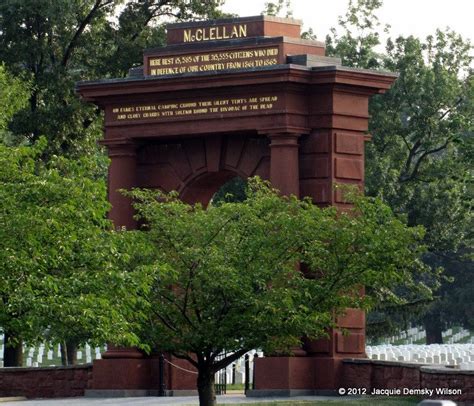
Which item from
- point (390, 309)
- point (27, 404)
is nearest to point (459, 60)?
point (390, 309)

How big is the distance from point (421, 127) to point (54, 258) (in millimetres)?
23123

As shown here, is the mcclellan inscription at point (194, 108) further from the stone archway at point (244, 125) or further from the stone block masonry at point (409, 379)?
the stone block masonry at point (409, 379)

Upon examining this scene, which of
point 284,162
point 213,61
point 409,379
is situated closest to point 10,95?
point 213,61

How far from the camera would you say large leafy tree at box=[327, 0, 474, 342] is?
159 feet

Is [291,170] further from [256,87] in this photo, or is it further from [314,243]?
[314,243]

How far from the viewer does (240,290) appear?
2984 centimetres

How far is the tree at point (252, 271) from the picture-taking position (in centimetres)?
3009

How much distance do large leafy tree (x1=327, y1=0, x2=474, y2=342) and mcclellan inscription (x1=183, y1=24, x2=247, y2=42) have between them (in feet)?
34.5

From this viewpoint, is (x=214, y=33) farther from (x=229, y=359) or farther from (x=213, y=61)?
(x=229, y=359)

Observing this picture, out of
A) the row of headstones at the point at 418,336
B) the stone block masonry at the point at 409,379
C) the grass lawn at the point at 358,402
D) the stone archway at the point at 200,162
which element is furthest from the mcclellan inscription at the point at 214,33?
the row of headstones at the point at 418,336

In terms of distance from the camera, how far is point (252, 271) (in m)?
30.5

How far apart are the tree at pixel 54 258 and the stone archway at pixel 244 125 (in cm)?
863

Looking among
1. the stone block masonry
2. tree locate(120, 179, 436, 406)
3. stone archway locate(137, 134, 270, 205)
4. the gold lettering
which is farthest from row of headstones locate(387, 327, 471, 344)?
tree locate(120, 179, 436, 406)

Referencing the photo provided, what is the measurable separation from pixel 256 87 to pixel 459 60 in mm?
15062
